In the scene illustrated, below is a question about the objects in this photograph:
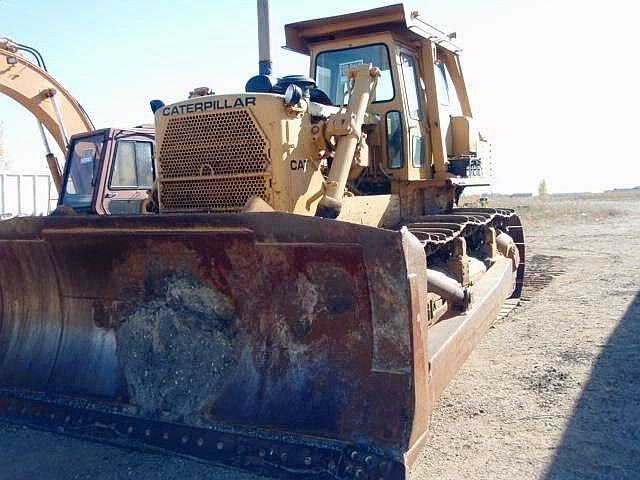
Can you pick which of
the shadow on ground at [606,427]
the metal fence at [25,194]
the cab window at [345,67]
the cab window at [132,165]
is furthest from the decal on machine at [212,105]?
the metal fence at [25,194]

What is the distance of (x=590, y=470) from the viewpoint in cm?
394

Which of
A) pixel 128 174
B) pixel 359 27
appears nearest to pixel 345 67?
pixel 359 27

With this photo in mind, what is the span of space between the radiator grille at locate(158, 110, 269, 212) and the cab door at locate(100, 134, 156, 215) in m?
3.84

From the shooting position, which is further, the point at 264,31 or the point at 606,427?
A: the point at 264,31

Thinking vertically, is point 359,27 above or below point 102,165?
above

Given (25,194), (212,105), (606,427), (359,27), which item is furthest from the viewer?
(25,194)

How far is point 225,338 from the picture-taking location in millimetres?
4363

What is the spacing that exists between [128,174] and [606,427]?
6758mm

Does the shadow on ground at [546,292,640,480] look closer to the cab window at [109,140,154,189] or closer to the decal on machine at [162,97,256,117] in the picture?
the decal on machine at [162,97,256,117]

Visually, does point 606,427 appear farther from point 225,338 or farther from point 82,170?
point 82,170

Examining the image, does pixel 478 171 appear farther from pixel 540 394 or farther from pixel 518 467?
pixel 518 467

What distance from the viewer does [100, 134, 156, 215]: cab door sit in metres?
8.97

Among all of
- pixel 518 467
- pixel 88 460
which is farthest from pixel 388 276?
pixel 88 460

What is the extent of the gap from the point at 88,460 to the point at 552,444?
2.91 m
